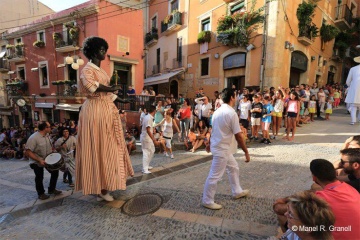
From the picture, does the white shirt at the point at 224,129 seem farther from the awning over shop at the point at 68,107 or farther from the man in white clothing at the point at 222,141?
the awning over shop at the point at 68,107

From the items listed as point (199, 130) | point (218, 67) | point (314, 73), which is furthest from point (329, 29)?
point (199, 130)

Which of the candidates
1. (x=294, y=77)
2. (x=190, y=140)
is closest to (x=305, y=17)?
(x=294, y=77)

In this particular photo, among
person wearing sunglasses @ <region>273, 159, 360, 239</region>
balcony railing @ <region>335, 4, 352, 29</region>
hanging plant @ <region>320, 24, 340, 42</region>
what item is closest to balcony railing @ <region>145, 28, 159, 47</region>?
hanging plant @ <region>320, 24, 340, 42</region>

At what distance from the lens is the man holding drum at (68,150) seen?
15.9 ft

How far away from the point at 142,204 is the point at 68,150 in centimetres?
288

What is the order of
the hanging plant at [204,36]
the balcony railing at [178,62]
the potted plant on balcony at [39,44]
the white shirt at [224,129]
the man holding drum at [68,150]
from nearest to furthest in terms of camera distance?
the white shirt at [224,129]
the man holding drum at [68,150]
the hanging plant at [204,36]
the potted plant on balcony at [39,44]
the balcony railing at [178,62]

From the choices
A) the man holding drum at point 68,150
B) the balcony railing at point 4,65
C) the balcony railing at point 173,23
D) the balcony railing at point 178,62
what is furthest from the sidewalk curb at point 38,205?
the balcony railing at point 4,65

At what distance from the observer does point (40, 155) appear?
393 centimetres

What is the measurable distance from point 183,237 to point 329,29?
18.4 m

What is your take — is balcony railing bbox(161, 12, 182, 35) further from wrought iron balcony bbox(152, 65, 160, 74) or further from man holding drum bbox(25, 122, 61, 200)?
man holding drum bbox(25, 122, 61, 200)

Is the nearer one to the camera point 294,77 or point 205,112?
point 205,112

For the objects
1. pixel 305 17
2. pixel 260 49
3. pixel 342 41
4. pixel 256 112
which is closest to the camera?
pixel 256 112

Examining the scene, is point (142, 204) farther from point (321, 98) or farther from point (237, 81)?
point (237, 81)

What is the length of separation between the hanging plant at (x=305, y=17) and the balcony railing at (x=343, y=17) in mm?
6681
